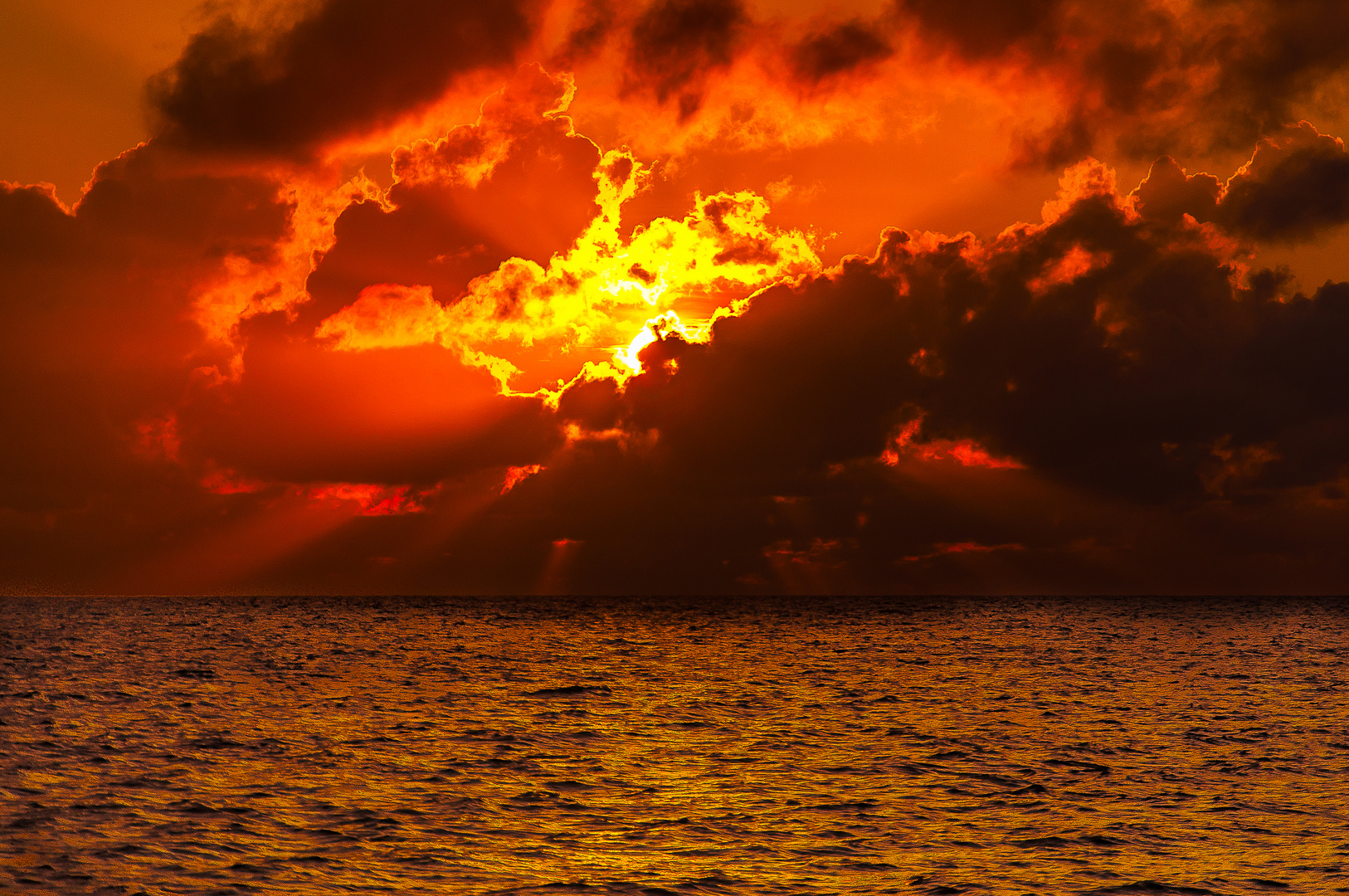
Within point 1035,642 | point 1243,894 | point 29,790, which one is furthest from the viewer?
point 1035,642

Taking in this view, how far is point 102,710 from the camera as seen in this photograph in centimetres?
4191

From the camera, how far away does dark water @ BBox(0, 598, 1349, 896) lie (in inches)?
792

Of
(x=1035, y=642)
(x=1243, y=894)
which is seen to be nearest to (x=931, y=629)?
(x=1035, y=642)

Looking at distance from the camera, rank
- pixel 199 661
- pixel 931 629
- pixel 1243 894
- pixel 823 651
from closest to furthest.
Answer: pixel 1243 894
pixel 199 661
pixel 823 651
pixel 931 629

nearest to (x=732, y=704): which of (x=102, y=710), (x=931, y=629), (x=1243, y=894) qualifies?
(x=102, y=710)

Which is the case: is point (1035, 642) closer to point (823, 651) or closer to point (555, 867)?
point (823, 651)

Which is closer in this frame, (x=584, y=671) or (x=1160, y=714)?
(x=1160, y=714)

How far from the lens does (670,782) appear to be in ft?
93.7

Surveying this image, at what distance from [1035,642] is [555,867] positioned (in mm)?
90135

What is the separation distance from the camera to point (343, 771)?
96.8 feet

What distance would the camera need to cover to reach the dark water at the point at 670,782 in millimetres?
20125

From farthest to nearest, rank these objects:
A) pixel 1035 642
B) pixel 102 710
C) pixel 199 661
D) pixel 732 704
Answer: pixel 1035 642 → pixel 199 661 → pixel 732 704 → pixel 102 710

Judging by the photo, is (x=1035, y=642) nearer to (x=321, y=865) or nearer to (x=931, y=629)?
(x=931, y=629)

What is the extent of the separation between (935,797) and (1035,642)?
8065cm
